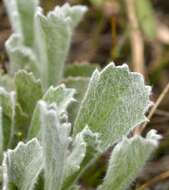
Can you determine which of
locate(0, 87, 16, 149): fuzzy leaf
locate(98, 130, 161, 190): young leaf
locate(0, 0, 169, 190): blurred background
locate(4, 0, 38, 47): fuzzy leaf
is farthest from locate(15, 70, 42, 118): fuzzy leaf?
locate(0, 0, 169, 190): blurred background

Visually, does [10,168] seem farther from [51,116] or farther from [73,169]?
[51,116]

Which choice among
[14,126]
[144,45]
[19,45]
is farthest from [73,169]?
[144,45]

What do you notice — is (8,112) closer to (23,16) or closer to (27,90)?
(27,90)

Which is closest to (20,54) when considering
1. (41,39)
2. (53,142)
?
(41,39)

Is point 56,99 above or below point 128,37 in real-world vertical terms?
below

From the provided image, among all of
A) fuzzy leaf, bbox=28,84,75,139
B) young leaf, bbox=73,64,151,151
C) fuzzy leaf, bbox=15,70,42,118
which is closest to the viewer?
young leaf, bbox=73,64,151,151

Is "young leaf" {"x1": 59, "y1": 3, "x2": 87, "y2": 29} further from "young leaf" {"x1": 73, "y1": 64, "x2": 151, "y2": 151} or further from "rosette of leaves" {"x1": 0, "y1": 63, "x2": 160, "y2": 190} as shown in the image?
"young leaf" {"x1": 73, "y1": 64, "x2": 151, "y2": 151}

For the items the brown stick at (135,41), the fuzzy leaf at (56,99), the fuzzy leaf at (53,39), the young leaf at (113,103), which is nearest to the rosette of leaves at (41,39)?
the fuzzy leaf at (53,39)
